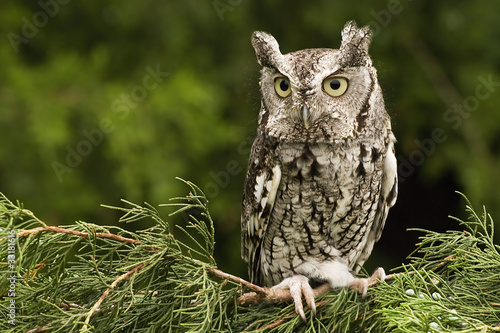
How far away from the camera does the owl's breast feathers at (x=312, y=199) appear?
6.18 feet

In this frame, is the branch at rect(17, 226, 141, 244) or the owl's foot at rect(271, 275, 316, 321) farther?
the owl's foot at rect(271, 275, 316, 321)

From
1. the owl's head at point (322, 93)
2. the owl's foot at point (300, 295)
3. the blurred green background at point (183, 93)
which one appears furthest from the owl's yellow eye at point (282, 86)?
the blurred green background at point (183, 93)

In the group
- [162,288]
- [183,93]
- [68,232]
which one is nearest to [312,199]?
[162,288]

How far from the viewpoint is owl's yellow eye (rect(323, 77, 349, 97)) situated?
1849mm

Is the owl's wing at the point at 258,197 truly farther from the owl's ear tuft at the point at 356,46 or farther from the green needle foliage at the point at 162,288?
the green needle foliage at the point at 162,288

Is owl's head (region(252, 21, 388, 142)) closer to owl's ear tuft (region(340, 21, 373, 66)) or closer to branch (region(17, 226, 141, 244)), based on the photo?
owl's ear tuft (region(340, 21, 373, 66))

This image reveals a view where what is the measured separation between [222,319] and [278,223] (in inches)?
28.0

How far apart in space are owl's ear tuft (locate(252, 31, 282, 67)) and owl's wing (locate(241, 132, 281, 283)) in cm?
26

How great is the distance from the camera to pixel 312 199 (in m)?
1.91

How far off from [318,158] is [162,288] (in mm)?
774

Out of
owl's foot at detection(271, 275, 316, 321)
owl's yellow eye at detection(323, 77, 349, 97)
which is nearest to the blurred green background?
owl's yellow eye at detection(323, 77, 349, 97)

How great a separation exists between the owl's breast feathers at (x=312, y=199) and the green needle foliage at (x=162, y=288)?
0.52m

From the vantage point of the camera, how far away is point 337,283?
186cm

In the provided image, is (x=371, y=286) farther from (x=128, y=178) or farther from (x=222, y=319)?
(x=128, y=178)
